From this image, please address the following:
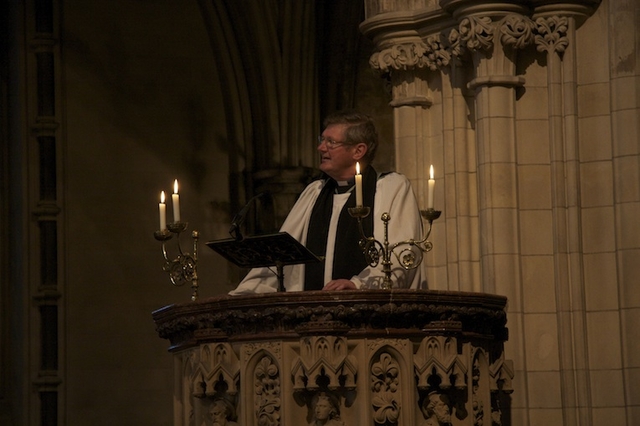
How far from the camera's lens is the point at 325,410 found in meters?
5.56

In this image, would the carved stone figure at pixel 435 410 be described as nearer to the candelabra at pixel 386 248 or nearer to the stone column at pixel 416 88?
the candelabra at pixel 386 248

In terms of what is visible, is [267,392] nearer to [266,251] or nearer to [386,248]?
[266,251]

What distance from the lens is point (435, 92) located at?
8.45m

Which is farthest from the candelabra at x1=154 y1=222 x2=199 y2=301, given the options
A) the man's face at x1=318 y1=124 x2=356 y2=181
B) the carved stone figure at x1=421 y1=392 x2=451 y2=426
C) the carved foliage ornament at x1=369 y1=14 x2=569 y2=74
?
the carved foliage ornament at x1=369 y1=14 x2=569 y2=74

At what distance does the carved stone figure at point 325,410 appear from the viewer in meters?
5.56

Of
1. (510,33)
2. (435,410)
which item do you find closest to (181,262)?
(435,410)

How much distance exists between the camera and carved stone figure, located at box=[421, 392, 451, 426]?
18.7 feet

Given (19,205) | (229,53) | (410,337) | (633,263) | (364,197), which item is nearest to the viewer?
(410,337)

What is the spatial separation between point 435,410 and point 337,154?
1493mm

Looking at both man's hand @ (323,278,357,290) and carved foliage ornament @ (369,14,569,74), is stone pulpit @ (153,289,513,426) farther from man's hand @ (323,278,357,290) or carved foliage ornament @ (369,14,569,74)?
carved foliage ornament @ (369,14,569,74)

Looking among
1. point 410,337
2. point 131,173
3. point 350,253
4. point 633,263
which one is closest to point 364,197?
point 350,253

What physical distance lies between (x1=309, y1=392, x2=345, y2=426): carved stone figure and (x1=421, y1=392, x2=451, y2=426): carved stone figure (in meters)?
0.34

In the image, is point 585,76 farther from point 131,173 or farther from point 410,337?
point 131,173

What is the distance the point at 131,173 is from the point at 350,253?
694cm
